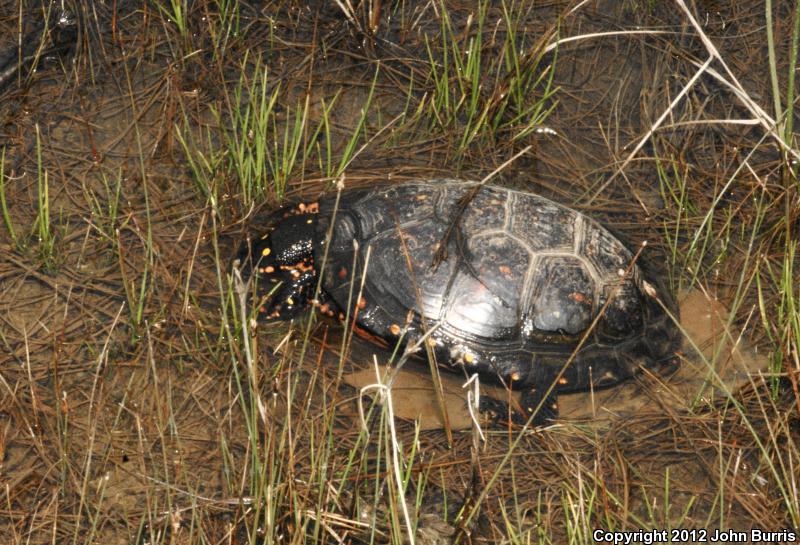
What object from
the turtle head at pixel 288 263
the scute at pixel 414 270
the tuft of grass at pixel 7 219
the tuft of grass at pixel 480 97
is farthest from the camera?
the tuft of grass at pixel 480 97

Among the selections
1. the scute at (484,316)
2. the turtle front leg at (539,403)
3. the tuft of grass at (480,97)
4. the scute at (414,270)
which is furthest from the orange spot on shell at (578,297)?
the tuft of grass at (480,97)

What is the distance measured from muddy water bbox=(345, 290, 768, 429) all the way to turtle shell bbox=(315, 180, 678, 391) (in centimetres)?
10

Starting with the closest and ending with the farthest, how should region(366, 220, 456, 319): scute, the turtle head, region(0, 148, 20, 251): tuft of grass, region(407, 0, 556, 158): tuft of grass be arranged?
region(0, 148, 20, 251): tuft of grass < region(366, 220, 456, 319): scute < the turtle head < region(407, 0, 556, 158): tuft of grass

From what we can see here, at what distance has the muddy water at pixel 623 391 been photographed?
387 centimetres

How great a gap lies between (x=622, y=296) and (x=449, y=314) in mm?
798

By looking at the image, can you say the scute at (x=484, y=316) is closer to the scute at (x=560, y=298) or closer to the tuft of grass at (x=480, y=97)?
the scute at (x=560, y=298)

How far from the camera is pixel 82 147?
4664 mm

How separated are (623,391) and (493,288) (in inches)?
30.2

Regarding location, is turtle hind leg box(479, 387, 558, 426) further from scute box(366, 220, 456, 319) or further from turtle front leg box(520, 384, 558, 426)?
scute box(366, 220, 456, 319)

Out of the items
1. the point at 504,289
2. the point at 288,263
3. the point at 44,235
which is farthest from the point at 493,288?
the point at 44,235

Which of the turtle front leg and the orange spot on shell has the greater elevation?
the orange spot on shell

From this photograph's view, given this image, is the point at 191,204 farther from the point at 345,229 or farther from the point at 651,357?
the point at 651,357

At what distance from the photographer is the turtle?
3916 millimetres

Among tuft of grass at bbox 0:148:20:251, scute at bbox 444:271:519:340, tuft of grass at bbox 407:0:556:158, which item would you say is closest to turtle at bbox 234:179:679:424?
scute at bbox 444:271:519:340
